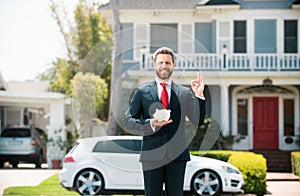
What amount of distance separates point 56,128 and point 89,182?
21.7ft

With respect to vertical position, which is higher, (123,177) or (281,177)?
(123,177)

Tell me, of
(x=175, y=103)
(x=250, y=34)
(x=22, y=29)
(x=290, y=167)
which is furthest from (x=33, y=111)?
(x=175, y=103)

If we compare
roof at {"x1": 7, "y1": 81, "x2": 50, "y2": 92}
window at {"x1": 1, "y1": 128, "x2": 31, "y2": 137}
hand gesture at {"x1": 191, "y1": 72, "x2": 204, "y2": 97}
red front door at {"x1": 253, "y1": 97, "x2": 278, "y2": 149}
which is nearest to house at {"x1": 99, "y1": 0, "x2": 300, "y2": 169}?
red front door at {"x1": 253, "y1": 97, "x2": 278, "y2": 149}

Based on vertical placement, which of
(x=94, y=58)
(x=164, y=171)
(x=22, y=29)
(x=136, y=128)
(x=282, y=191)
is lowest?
(x=282, y=191)

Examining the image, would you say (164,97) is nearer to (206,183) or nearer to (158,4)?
(206,183)

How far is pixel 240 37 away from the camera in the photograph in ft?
55.8

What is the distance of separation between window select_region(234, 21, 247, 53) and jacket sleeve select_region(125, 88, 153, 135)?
13253 millimetres

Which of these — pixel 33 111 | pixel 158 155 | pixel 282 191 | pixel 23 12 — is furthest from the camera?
pixel 33 111

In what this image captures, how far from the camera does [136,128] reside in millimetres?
4043

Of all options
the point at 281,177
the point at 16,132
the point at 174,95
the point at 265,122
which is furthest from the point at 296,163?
the point at 174,95

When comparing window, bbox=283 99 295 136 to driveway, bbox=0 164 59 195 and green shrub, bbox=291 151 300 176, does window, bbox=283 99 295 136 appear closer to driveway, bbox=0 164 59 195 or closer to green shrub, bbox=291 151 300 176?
green shrub, bbox=291 151 300 176

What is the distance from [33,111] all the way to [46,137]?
25.5ft

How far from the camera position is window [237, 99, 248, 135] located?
1697 cm

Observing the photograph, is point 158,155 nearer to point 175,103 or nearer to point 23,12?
point 175,103
